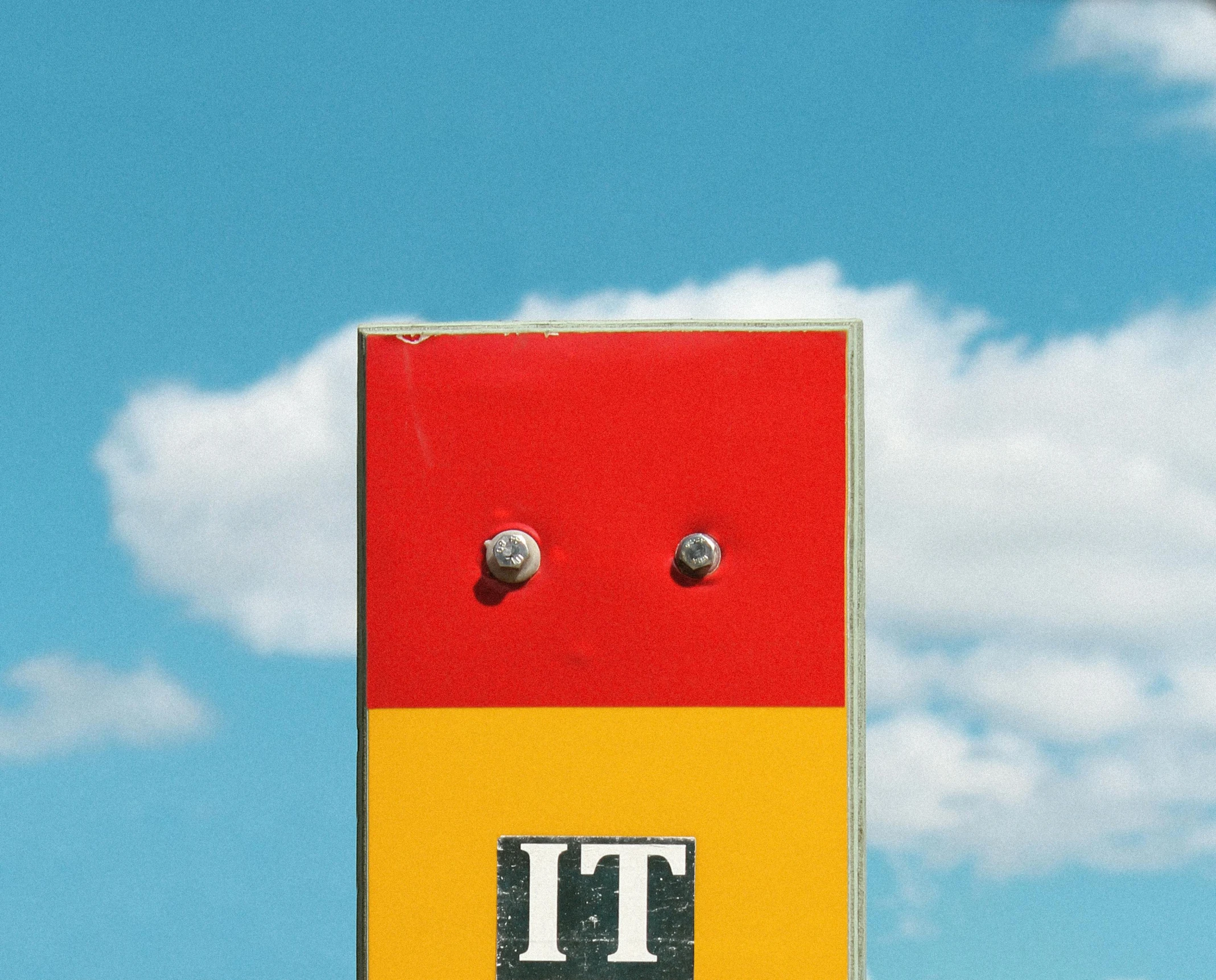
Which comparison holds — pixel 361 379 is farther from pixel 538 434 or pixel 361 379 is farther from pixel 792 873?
pixel 792 873

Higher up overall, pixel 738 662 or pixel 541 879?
pixel 738 662

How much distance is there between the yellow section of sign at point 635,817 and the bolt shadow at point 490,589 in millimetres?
267

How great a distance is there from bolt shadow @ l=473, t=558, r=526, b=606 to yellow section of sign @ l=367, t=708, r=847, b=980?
0.88 ft

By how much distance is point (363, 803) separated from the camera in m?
5.28

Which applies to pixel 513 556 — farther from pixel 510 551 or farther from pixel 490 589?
pixel 490 589

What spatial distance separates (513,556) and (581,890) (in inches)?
32.8

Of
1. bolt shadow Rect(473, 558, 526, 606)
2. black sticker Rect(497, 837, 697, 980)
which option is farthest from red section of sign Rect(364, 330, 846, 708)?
black sticker Rect(497, 837, 697, 980)

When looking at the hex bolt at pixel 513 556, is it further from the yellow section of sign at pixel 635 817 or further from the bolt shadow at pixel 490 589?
the yellow section of sign at pixel 635 817

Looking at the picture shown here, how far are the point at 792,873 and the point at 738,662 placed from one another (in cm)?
53

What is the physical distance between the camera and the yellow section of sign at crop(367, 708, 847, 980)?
519 cm

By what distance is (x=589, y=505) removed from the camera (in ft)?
17.2

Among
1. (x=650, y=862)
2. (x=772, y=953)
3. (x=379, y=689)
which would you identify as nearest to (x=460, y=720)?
(x=379, y=689)

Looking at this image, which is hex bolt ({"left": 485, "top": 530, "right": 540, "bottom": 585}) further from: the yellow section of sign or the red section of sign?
the yellow section of sign

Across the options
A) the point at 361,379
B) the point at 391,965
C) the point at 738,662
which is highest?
the point at 361,379
